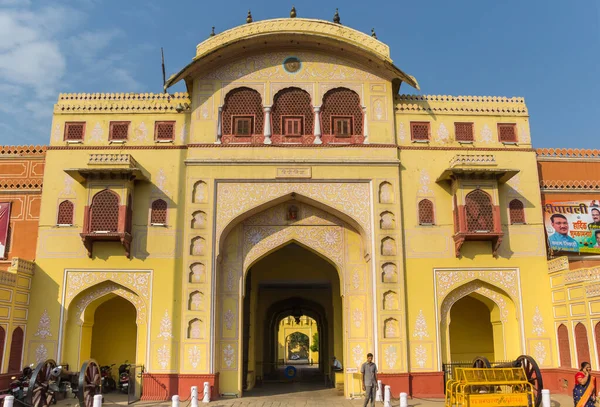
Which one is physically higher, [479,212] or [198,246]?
[479,212]

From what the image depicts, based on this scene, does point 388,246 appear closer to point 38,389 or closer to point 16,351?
point 38,389

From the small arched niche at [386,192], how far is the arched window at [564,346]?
5.80m

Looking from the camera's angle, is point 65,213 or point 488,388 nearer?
point 488,388

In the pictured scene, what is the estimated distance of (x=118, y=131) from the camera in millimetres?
17406

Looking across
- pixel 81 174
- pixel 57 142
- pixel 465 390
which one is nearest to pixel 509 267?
pixel 465 390

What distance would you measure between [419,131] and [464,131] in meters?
1.40

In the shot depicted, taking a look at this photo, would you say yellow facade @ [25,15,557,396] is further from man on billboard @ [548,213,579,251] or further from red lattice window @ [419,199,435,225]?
man on billboard @ [548,213,579,251]

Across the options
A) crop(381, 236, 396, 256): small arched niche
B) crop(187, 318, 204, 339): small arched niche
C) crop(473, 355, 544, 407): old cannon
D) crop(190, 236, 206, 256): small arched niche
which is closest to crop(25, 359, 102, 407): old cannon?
crop(187, 318, 204, 339): small arched niche

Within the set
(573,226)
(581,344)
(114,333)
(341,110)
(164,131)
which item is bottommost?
(581,344)

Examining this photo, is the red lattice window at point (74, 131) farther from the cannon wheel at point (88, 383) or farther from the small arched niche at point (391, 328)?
the small arched niche at point (391, 328)

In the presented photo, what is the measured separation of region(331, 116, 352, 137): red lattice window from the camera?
57.3 ft

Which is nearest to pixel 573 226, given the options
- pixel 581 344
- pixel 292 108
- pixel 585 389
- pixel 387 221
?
pixel 581 344

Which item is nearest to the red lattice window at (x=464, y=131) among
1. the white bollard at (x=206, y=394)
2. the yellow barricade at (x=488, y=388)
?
the yellow barricade at (x=488, y=388)

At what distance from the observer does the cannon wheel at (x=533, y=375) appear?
41.5 ft
